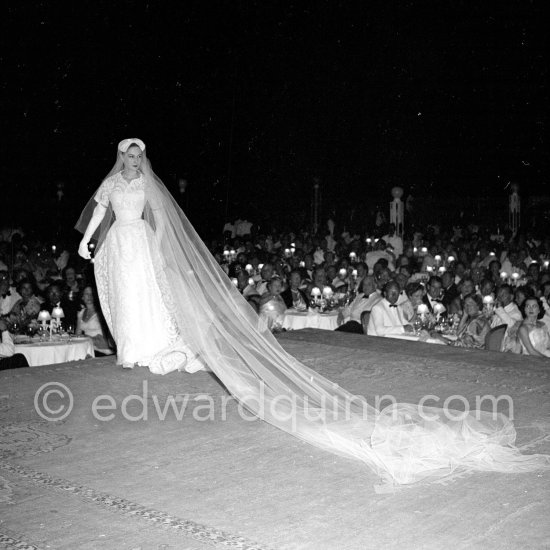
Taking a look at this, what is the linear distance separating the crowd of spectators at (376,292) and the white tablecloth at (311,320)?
172 mm

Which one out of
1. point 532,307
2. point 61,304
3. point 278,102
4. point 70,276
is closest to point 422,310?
point 532,307

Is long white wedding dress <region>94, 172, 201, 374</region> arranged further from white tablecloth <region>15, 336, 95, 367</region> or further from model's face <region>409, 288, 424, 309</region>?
model's face <region>409, 288, 424, 309</region>

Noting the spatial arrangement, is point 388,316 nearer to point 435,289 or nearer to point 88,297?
point 435,289

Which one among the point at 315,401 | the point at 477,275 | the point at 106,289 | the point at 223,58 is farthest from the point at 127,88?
the point at 315,401

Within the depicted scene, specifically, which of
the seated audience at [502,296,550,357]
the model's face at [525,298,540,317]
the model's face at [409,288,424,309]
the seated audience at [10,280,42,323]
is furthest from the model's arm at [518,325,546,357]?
the seated audience at [10,280,42,323]

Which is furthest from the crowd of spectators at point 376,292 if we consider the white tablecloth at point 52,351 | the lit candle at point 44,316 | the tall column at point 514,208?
the tall column at point 514,208

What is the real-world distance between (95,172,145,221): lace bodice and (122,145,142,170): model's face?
10 centimetres

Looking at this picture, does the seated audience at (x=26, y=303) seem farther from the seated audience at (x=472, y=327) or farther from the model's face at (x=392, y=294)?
the seated audience at (x=472, y=327)

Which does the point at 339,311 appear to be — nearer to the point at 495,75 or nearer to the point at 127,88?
the point at 127,88

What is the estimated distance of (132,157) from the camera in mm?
5977

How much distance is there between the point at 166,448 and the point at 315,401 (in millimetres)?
983

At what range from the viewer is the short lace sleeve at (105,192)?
19.9 ft

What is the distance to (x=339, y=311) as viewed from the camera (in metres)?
10.3

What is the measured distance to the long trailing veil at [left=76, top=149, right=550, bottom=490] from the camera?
4.12 meters
